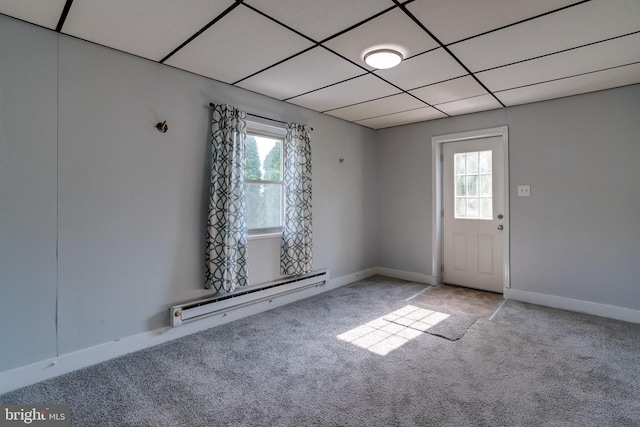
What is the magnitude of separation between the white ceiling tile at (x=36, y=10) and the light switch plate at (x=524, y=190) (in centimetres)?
461

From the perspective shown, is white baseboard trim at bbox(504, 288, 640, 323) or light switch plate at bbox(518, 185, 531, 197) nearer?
white baseboard trim at bbox(504, 288, 640, 323)

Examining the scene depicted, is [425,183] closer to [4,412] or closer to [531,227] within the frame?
[531,227]

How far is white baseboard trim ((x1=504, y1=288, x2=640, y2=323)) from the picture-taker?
3.25 m

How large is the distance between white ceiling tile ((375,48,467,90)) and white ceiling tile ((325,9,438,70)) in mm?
149

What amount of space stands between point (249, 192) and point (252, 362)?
5.79ft

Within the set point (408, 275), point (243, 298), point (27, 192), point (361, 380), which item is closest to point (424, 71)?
point (361, 380)

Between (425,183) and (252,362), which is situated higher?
(425,183)

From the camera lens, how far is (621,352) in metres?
2.59

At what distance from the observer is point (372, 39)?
2258 mm

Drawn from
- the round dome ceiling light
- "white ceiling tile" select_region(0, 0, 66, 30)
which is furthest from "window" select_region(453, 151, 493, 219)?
"white ceiling tile" select_region(0, 0, 66, 30)

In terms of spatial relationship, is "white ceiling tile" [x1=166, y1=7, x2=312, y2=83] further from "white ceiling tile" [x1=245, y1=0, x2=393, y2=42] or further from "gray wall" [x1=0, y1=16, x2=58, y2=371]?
"gray wall" [x1=0, y1=16, x2=58, y2=371]

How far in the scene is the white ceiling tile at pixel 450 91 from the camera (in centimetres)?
311

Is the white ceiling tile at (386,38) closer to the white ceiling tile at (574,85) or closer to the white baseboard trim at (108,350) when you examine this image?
the white ceiling tile at (574,85)

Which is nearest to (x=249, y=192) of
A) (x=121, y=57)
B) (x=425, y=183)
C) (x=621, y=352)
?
(x=121, y=57)
